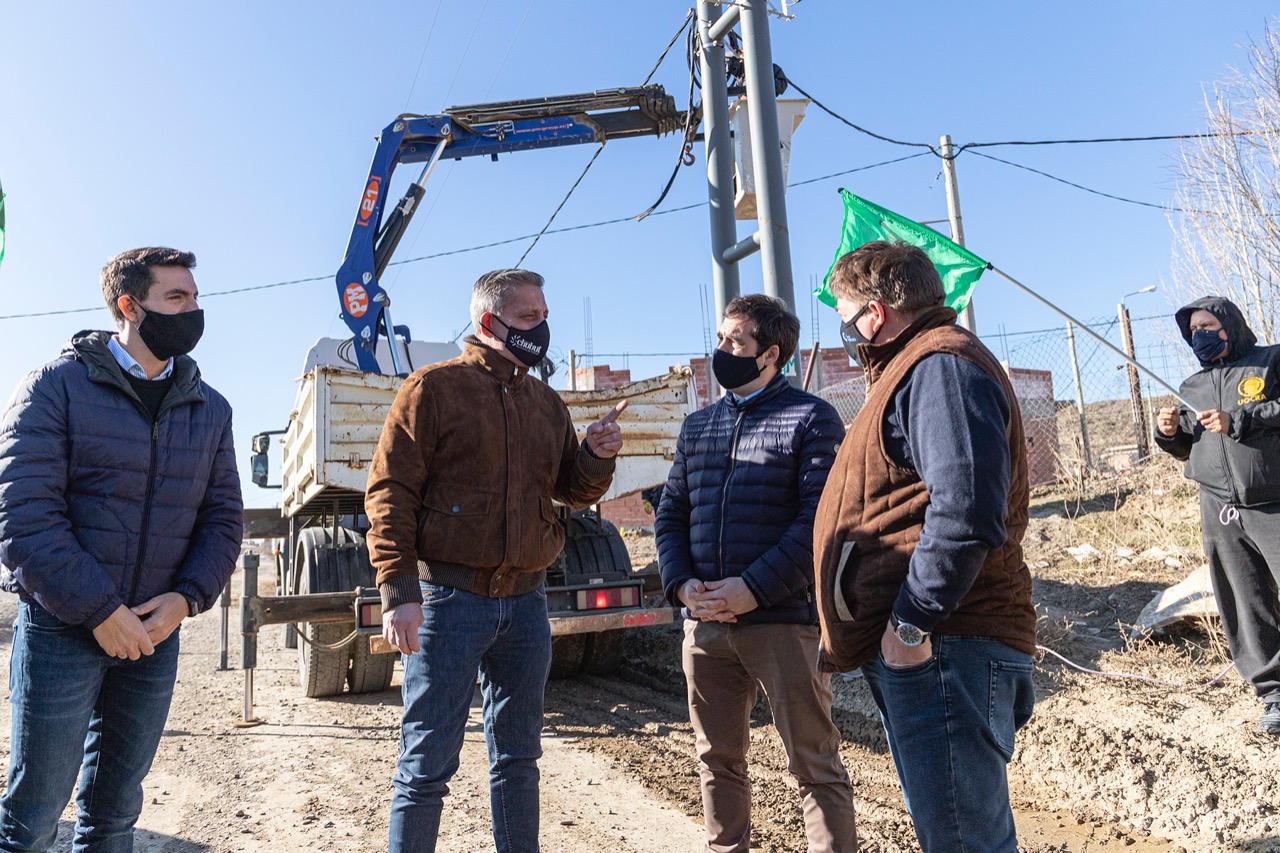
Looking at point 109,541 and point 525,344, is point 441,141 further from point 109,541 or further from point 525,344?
point 109,541

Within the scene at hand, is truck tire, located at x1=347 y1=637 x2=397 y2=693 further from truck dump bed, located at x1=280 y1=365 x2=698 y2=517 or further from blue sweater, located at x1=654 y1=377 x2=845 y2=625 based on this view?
blue sweater, located at x1=654 y1=377 x2=845 y2=625

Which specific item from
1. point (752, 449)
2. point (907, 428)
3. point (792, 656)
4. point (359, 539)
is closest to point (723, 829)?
point (792, 656)

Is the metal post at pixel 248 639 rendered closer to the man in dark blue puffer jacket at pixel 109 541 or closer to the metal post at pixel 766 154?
the man in dark blue puffer jacket at pixel 109 541

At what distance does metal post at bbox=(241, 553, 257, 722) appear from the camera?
19.8ft

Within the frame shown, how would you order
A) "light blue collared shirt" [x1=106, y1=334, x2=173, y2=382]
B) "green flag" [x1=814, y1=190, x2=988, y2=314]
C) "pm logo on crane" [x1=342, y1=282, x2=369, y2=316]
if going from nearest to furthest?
"light blue collared shirt" [x1=106, y1=334, x2=173, y2=382] < "green flag" [x1=814, y1=190, x2=988, y2=314] < "pm logo on crane" [x1=342, y1=282, x2=369, y2=316]

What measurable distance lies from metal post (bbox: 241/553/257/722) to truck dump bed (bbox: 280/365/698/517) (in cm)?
65

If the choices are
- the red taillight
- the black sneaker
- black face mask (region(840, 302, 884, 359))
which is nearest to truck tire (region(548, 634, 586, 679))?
the red taillight

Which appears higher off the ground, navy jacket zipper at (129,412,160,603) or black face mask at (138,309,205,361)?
black face mask at (138,309,205,361)

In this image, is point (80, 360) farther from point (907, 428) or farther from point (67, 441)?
point (907, 428)

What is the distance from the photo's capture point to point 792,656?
2.93 meters

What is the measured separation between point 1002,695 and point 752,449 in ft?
4.21

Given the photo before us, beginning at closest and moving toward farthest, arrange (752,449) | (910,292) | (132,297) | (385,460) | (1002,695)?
1. (1002,695)
2. (910,292)
3. (132,297)
4. (385,460)
5. (752,449)

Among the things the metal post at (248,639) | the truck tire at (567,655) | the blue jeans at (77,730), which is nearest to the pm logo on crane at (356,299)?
the metal post at (248,639)

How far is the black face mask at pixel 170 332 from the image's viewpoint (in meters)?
2.75
